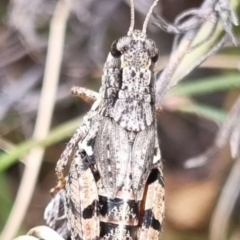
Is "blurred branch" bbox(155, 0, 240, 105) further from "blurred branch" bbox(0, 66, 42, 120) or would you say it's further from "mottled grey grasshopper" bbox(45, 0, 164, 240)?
"blurred branch" bbox(0, 66, 42, 120)

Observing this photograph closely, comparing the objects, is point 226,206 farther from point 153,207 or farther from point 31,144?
point 31,144

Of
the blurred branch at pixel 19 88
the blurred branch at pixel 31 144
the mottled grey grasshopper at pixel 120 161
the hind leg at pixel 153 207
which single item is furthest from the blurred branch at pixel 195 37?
the blurred branch at pixel 19 88

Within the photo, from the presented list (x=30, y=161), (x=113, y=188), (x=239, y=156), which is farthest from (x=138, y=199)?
(x=239, y=156)

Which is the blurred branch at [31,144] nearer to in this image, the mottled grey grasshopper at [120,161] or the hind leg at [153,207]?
the mottled grey grasshopper at [120,161]

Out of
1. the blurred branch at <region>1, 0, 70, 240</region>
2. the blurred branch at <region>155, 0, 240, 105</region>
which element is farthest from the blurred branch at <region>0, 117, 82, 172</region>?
the blurred branch at <region>155, 0, 240, 105</region>

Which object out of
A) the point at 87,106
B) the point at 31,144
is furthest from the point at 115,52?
the point at 87,106

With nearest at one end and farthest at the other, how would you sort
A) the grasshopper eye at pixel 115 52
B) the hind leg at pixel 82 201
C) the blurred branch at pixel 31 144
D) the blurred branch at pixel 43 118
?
the hind leg at pixel 82 201
the grasshopper eye at pixel 115 52
the blurred branch at pixel 31 144
the blurred branch at pixel 43 118
